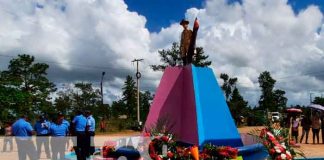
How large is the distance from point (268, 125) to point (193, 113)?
9.20 feet

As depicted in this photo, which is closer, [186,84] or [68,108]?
[186,84]

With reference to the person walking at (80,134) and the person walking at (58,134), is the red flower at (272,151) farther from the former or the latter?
the person walking at (58,134)

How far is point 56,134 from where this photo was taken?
505 inches

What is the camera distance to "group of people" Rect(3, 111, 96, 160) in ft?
39.3

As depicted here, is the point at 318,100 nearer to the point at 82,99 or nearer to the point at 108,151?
the point at 82,99

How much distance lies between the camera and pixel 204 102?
11016mm

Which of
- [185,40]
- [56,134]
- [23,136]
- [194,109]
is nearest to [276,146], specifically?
[194,109]

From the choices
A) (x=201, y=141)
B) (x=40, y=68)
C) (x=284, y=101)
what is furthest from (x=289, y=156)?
(x=284, y=101)

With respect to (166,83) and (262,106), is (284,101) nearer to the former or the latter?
(262,106)

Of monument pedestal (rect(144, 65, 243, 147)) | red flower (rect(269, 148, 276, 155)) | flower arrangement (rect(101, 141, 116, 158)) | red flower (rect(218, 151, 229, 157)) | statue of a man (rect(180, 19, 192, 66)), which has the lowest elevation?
flower arrangement (rect(101, 141, 116, 158))

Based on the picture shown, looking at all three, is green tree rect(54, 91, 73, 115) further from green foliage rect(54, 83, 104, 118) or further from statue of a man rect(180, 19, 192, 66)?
statue of a man rect(180, 19, 192, 66)

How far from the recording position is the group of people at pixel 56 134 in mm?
11977

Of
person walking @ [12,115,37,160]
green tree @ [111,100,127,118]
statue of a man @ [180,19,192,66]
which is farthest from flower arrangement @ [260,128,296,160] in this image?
green tree @ [111,100,127,118]

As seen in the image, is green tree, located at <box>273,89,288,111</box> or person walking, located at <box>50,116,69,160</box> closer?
person walking, located at <box>50,116,69,160</box>
